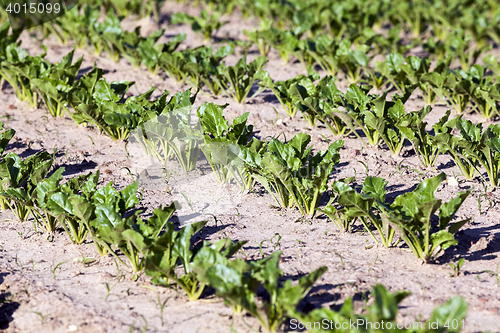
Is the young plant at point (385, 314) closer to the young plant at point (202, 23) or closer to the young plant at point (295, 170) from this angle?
the young plant at point (295, 170)

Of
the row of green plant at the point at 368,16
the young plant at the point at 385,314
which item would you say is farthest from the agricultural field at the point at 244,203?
the row of green plant at the point at 368,16

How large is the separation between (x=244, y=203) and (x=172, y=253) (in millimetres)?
1143

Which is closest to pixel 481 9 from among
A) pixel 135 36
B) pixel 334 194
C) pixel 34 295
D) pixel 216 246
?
pixel 135 36

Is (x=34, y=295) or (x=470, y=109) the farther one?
(x=470, y=109)

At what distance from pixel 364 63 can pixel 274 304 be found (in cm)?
389

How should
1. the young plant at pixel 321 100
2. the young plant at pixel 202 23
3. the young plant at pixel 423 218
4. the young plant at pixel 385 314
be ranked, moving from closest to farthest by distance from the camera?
the young plant at pixel 385 314 < the young plant at pixel 423 218 < the young plant at pixel 321 100 < the young plant at pixel 202 23

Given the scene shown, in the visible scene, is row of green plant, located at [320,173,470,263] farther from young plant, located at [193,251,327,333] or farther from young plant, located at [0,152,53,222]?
young plant, located at [0,152,53,222]

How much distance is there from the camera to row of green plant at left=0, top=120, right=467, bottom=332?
94.3 inches

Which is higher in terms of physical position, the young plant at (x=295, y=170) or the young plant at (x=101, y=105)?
the young plant at (x=101, y=105)

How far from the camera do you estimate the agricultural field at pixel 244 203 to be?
2711mm

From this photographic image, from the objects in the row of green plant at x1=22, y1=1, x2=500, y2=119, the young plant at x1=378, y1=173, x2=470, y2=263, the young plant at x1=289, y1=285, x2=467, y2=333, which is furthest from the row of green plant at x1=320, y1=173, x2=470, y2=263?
the row of green plant at x1=22, y1=1, x2=500, y2=119

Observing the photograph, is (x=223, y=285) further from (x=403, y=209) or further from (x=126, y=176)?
(x=126, y=176)

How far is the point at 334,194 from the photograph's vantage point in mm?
3543

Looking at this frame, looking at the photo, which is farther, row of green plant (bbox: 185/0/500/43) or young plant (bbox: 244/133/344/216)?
row of green plant (bbox: 185/0/500/43)
